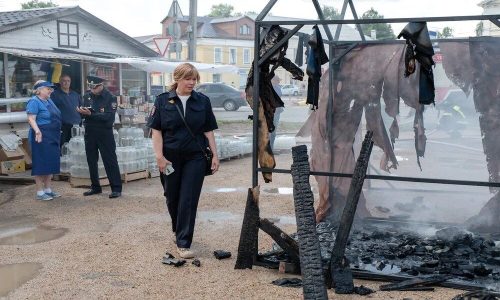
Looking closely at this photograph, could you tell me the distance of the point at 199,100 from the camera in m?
5.58

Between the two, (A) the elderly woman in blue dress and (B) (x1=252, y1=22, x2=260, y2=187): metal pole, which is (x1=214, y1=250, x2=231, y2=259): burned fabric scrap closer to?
(B) (x1=252, y1=22, x2=260, y2=187): metal pole

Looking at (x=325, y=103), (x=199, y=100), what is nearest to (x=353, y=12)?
(x=325, y=103)

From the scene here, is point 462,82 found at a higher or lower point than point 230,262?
higher

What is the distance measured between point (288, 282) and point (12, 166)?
7.40m

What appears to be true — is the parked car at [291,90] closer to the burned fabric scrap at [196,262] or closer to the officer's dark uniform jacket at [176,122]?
the officer's dark uniform jacket at [176,122]

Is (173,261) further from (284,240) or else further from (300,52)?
(300,52)

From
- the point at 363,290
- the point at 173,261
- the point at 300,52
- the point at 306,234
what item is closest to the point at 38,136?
the point at 173,261

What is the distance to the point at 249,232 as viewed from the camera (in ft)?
16.6

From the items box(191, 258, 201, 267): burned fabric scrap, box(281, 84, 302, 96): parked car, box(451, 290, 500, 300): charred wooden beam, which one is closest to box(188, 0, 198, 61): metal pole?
box(191, 258, 201, 267): burned fabric scrap

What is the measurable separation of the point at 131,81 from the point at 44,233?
56.6ft

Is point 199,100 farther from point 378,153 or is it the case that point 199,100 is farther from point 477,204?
point 477,204

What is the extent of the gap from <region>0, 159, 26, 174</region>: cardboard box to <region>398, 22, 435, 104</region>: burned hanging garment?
798 cm

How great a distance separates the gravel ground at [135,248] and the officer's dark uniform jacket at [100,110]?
3.73 ft

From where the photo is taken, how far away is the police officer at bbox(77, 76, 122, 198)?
830cm
